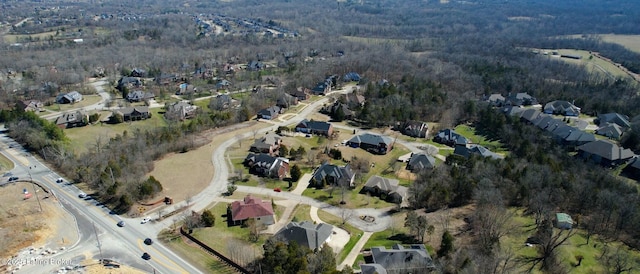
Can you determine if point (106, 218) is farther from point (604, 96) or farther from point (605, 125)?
point (604, 96)

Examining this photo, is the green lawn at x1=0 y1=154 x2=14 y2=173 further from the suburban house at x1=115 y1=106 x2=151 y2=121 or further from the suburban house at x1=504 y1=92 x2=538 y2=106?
the suburban house at x1=504 y1=92 x2=538 y2=106

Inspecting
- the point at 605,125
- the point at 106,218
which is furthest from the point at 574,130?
the point at 106,218

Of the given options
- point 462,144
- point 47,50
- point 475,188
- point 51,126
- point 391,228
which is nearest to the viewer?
point 391,228

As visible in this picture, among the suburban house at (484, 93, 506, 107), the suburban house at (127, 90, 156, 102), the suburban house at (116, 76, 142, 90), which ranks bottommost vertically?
the suburban house at (484, 93, 506, 107)

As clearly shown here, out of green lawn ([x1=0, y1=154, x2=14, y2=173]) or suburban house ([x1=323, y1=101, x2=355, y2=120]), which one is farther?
suburban house ([x1=323, y1=101, x2=355, y2=120])

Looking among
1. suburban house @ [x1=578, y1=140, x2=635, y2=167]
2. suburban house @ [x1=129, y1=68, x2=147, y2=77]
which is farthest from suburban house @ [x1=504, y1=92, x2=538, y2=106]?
suburban house @ [x1=129, y1=68, x2=147, y2=77]

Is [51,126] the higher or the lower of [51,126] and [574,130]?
the higher

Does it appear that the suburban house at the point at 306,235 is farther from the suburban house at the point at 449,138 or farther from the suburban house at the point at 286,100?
the suburban house at the point at 286,100
